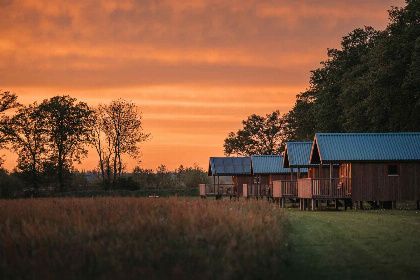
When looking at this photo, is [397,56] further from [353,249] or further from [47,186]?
[47,186]

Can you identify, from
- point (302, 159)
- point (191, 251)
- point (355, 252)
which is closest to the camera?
point (191, 251)

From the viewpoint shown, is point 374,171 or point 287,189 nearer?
point 374,171

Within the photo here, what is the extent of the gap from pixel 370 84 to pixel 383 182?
13.0m

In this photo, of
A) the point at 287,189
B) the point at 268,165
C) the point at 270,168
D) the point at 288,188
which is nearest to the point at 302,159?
the point at 288,188

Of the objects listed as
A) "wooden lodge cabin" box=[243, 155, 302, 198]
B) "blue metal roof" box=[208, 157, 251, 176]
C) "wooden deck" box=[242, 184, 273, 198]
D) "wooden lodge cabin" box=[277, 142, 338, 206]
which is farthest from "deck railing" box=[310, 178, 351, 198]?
"blue metal roof" box=[208, 157, 251, 176]

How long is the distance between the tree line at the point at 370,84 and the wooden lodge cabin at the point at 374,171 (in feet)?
20.0

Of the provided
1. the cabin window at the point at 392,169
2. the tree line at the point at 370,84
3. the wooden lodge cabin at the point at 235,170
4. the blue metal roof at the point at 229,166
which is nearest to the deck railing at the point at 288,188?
the cabin window at the point at 392,169

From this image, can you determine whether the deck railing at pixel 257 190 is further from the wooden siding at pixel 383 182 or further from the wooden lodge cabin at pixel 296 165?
the wooden siding at pixel 383 182

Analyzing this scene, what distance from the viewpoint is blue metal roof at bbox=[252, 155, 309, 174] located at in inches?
2510

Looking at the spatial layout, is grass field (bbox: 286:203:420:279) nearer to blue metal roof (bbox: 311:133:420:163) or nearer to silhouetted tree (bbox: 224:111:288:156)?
blue metal roof (bbox: 311:133:420:163)

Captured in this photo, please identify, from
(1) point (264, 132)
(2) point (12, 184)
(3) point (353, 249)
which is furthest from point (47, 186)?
(3) point (353, 249)

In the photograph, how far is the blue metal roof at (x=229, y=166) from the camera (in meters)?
74.3

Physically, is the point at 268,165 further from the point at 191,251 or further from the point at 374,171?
the point at 191,251

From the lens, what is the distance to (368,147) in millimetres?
39969
